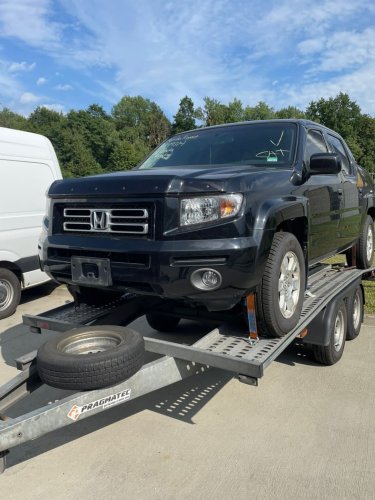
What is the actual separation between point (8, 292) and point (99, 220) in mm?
3872

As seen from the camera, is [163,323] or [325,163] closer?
[325,163]

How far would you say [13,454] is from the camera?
9.77ft

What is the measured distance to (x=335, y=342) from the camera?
439 cm

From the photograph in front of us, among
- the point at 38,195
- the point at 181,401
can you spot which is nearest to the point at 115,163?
the point at 38,195

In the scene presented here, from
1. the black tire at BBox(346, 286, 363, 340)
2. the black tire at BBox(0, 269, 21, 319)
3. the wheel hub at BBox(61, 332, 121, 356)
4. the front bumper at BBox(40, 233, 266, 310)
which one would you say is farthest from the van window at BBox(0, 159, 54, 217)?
the black tire at BBox(346, 286, 363, 340)

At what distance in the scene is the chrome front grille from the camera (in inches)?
121

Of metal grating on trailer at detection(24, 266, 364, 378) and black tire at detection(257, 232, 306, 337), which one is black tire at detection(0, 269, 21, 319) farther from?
black tire at detection(257, 232, 306, 337)

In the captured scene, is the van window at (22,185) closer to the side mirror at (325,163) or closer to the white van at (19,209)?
the white van at (19,209)

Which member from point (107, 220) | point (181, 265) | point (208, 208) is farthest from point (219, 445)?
point (107, 220)

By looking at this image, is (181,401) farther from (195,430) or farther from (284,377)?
(284,377)

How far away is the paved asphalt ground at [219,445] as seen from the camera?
8.57 ft

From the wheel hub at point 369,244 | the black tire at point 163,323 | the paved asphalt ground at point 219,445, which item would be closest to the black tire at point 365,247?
the wheel hub at point 369,244

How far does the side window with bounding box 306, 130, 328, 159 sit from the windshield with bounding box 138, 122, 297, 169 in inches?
8.8

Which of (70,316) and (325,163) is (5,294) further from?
(325,163)
